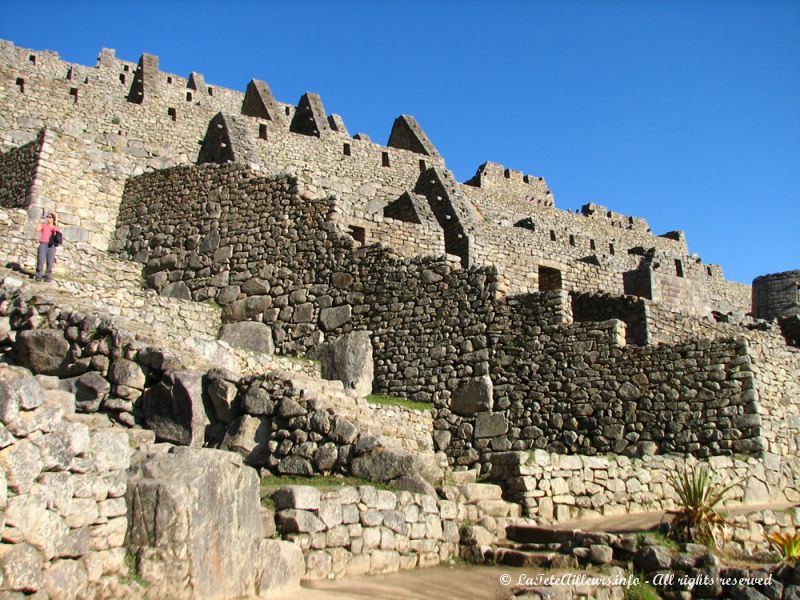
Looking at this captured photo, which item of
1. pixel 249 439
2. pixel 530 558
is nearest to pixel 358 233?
pixel 249 439

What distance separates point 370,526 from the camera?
909 centimetres

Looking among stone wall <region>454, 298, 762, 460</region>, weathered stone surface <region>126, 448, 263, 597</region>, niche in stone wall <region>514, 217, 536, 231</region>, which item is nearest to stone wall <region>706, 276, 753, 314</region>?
niche in stone wall <region>514, 217, 536, 231</region>

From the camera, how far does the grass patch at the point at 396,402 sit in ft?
47.0

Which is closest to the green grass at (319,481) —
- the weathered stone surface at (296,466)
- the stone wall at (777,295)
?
the weathered stone surface at (296,466)

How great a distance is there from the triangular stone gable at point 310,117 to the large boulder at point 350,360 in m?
12.9

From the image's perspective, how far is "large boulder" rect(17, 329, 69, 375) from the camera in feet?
36.4

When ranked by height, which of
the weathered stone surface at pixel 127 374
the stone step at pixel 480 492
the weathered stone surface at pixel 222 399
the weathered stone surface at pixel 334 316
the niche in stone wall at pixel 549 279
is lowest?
the stone step at pixel 480 492

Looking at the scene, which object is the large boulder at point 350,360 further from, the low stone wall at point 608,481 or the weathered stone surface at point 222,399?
the weathered stone surface at point 222,399

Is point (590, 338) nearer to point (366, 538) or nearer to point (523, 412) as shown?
point (523, 412)

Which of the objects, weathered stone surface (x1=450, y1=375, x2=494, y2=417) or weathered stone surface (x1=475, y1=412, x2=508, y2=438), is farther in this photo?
weathered stone surface (x1=450, y1=375, x2=494, y2=417)

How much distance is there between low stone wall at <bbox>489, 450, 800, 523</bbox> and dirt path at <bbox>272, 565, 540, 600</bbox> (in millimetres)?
2169

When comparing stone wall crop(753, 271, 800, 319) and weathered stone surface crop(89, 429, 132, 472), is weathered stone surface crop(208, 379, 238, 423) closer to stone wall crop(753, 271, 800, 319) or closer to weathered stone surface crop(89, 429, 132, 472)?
weathered stone surface crop(89, 429, 132, 472)

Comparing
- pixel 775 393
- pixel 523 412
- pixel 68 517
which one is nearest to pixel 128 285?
pixel 523 412

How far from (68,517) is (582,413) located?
10.2 meters
